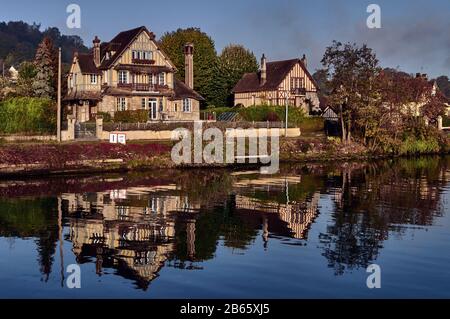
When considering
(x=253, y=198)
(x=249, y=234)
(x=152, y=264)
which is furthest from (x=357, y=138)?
(x=152, y=264)

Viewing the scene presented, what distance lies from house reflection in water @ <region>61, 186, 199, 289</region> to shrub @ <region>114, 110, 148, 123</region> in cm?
2660

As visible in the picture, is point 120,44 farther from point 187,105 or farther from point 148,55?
point 187,105

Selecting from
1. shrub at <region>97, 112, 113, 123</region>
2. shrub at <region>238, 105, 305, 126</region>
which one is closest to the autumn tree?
shrub at <region>238, 105, 305, 126</region>

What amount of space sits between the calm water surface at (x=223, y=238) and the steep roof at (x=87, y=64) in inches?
1253

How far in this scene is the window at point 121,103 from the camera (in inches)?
3017

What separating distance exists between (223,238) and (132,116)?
4293cm

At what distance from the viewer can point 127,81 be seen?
77250mm

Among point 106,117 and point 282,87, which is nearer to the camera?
point 106,117

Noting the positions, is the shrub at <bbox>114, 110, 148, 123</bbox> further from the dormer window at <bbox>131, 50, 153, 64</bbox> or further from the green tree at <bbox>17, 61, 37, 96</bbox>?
the green tree at <bbox>17, 61, 37, 96</bbox>

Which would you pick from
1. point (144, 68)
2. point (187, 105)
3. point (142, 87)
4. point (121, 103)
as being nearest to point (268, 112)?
point (187, 105)

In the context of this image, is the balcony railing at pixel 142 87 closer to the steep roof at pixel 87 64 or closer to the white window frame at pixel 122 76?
the white window frame at pixel 122 76

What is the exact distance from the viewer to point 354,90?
247 feet

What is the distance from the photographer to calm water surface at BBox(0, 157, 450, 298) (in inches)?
841

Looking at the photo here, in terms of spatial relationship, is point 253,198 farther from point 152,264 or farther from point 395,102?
point 395,102
